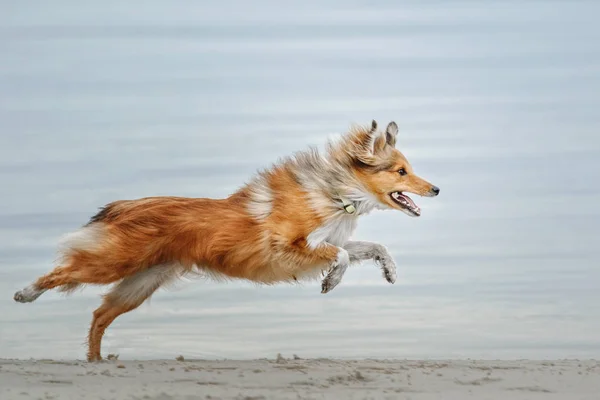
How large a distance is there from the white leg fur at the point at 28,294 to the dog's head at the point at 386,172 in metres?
3.57

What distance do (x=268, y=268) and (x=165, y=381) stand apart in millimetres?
2093

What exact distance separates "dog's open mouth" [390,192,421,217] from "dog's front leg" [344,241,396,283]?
0.55 metres

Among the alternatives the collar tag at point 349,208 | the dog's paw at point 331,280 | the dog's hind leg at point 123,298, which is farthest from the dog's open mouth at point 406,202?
the dog's hind leg at point 123,298

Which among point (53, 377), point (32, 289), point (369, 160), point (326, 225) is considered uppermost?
point (369, 160)

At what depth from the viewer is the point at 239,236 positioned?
1162 cm

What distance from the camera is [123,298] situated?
12281 millimetres

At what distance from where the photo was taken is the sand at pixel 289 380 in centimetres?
963

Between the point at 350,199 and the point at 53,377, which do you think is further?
the point at 350,199

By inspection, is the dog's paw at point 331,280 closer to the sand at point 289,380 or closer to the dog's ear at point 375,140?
the sand at point 289,380

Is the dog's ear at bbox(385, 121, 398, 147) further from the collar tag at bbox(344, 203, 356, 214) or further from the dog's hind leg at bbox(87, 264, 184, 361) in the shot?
the dog's hind leg at bbox(87, 264, 184, 361)

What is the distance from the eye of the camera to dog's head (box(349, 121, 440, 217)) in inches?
469

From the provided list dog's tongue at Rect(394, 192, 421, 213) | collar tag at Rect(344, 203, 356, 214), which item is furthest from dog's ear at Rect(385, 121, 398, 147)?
collar tag at Rect(344, 203, 356, 214)

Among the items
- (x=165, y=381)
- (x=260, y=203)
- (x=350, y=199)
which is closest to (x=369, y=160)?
(x=350, y=199)

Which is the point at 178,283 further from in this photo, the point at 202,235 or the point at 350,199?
the point at 350,199
